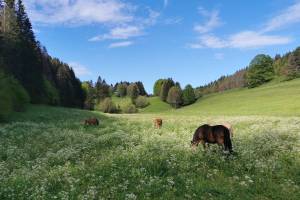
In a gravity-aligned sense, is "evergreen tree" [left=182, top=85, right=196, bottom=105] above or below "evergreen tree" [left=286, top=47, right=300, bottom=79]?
below

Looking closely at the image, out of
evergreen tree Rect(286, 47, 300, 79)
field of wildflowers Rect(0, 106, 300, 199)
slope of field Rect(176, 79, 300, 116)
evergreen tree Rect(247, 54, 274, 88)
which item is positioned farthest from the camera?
evergreen tree Rect(247, 54, 274, 88)

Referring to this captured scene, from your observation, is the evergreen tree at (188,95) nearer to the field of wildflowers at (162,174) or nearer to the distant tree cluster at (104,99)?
the distant tree cluster at (104,99)

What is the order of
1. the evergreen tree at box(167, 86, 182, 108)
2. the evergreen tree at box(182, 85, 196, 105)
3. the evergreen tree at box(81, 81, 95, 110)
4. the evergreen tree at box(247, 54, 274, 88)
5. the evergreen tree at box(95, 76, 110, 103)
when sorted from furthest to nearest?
1. the evergreen tree at box(95, 76, 110, 103)
2. the evergreen tree at box(81, 81, 95, 110)
3. the evergreen tree at box(167, 86, 182, 108)
4. the evergreen tree at box(182, 85, 196, 105)
5. the evergreen tree at box(247, 54, 274, 88)

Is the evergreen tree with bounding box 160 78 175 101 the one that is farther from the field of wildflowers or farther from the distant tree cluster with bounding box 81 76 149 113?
the field of wildflowers

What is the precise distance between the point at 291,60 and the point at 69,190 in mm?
135575

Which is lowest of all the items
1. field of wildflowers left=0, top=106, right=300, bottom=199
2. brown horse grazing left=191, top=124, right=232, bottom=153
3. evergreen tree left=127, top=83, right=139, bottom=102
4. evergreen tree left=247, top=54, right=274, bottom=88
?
field of wildflowers left=0, top=106, right=300, bottom=199

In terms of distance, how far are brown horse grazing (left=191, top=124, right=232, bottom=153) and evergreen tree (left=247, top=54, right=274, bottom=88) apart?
12450cm

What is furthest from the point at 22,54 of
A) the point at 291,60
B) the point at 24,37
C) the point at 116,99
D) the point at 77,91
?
the point at 116,99

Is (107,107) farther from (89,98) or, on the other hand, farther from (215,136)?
(215,136)

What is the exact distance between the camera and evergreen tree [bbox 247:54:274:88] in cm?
13812

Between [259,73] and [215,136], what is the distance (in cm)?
12863

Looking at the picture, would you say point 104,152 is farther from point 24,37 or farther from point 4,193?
point 24,37

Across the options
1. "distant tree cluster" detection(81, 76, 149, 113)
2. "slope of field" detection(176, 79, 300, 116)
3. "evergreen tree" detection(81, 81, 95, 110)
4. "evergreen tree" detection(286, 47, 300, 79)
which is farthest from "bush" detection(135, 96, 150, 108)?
"evergreen tree" detection(286, 47, 300, 79)

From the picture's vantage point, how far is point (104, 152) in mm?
19016
